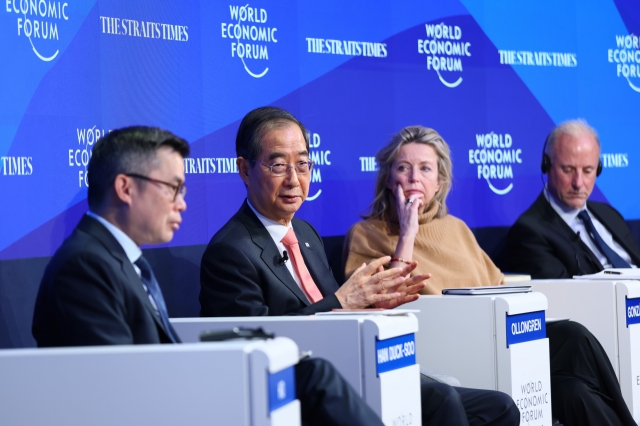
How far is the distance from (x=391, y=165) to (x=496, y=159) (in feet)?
5.03

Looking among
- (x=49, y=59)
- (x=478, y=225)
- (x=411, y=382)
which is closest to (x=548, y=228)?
(x=478, y=225)

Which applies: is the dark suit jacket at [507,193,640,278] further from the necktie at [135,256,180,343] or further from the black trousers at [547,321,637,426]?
the necktie at [135,256,180,343]

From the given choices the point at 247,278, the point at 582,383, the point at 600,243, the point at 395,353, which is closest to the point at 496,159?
the point at 600,243

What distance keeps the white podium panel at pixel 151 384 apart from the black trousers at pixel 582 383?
2.30m

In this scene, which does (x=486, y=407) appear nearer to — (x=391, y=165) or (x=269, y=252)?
(x=269, y=252)

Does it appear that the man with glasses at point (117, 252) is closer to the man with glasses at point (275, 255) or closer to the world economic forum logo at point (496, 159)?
the man with glasses at point (275, 255)

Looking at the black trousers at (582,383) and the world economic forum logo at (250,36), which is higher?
the world economic forum logo at (250,36)

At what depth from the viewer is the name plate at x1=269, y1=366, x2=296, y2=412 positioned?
2.60 m

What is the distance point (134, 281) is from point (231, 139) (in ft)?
6.58

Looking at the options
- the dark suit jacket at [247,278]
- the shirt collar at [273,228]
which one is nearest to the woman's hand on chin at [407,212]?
the shirt collar at [273,228]

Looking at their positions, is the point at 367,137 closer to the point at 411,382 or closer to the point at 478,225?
the point at 478,225

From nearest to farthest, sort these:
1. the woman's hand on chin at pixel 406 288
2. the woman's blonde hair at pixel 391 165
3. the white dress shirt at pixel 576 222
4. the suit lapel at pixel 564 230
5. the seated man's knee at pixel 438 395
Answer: the seated man's knee at pixel 438 395
the woman's hand on chin at pixel 406 288
the woman's blonde hair at pixel 391 165
the suit lapel at pixel 564 230
the white dress shirt at pixel 576 222

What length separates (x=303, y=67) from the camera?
16.9 feet

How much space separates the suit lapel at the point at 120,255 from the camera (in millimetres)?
2766
